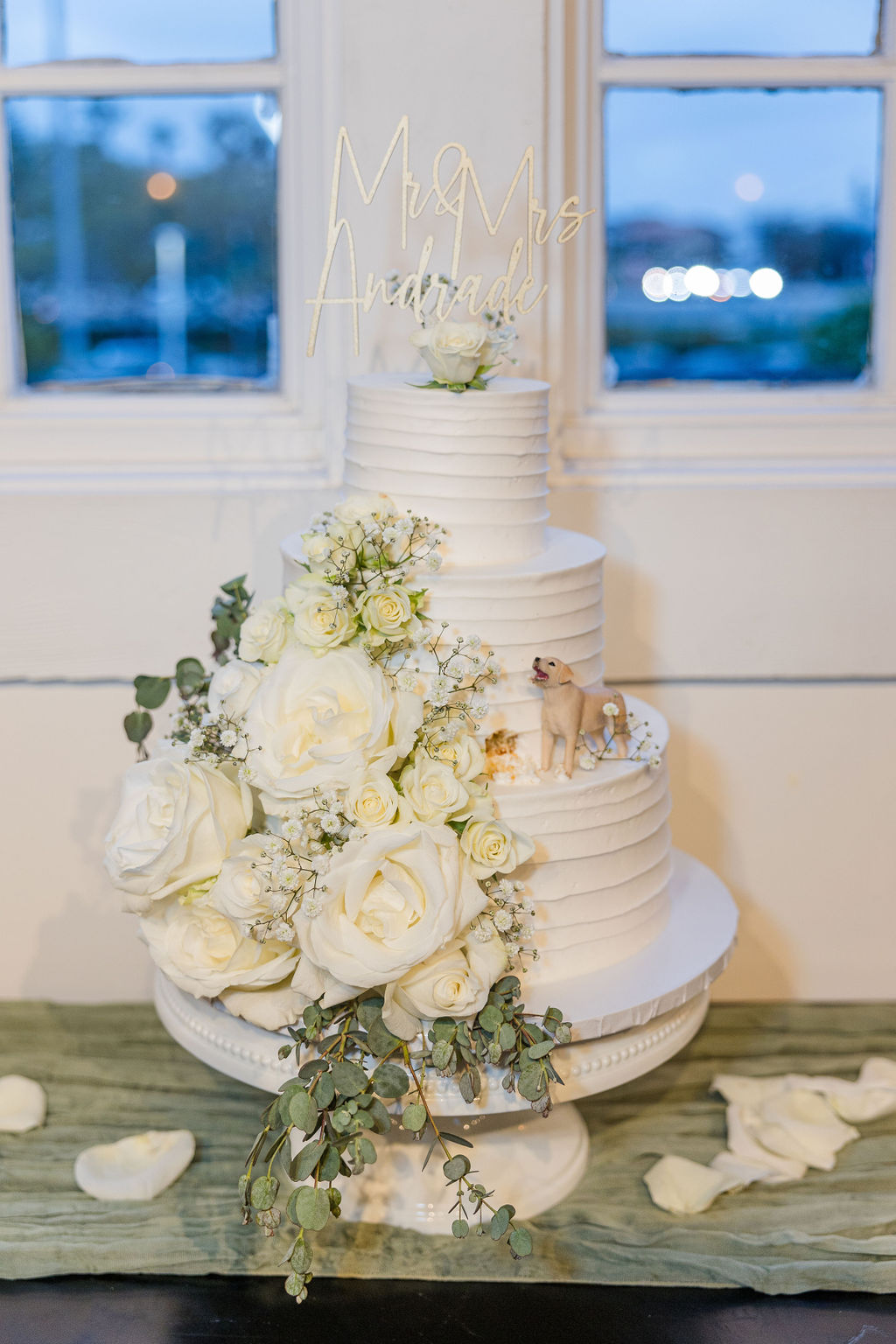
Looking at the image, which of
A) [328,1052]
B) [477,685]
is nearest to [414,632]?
[477,685]

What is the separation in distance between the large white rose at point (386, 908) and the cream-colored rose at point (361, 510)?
1.02ft

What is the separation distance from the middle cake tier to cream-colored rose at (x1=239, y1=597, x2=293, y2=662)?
0.29 feet

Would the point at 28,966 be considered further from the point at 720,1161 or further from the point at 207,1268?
the point at 720,1161

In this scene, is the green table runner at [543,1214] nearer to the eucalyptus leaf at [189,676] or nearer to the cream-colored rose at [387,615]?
the eucalyptus leaf at [189,676]

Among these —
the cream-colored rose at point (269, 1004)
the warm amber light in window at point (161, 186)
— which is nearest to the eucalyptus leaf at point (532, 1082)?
the cream-colored rose at point (269, 1004)

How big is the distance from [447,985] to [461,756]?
209mm

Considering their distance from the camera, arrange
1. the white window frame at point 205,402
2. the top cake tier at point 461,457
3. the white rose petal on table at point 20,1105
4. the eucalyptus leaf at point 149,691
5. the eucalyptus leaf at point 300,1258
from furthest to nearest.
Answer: the white window frame at point 205,402 → the white rose petal on table at point 20,1105 → the eucalyptus leaf at point 149,691 → the top cake tier at point 461,457 → the eucalyptus leaf at point 300,1258

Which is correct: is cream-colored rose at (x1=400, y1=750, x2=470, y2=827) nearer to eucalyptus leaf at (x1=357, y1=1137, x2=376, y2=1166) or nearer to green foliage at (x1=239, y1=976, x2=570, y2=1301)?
green foliage at (x1=239, y1=976, x2=570, y2=1301)

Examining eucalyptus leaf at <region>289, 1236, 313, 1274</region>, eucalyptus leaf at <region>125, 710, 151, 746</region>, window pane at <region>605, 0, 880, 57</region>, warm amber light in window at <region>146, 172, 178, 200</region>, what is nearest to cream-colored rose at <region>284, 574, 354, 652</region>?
eucalyptus leaf at <region>125, 710, 151, 746</region>

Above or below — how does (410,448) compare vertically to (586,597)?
above

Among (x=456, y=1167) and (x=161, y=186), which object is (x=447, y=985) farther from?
(x=161, y=186)

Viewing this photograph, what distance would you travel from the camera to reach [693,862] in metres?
1.66

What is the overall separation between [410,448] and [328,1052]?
0.60m

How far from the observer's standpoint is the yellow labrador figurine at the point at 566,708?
1311mm
